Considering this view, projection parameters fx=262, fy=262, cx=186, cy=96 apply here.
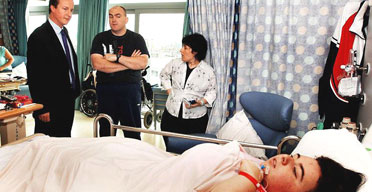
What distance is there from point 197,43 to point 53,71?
1314 millimetres

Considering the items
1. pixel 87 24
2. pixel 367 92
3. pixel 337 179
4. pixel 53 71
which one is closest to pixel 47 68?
pixel 53 71

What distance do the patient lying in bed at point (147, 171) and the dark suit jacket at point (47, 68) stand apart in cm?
78

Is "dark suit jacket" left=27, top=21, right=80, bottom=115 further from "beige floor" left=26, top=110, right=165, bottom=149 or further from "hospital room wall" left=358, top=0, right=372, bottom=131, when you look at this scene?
"hospital room wall" left=358, top=0, right=372, bottom=131

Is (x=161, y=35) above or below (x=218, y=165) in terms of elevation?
above

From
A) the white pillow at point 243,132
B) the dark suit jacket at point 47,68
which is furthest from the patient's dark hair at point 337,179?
the dark suit jacket at point 47,68

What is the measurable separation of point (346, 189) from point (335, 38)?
4.66 ft

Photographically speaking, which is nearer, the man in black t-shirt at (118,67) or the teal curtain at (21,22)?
the man in black t-shirt at (118,67)

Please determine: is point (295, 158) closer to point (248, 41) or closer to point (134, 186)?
point (134, 186)

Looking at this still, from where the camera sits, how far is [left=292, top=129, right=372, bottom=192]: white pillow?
119 cm

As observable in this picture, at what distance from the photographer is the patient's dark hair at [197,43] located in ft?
8.42

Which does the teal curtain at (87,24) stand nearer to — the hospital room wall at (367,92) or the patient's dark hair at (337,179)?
the hospital room wall at (367,92)

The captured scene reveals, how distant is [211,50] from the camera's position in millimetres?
2771

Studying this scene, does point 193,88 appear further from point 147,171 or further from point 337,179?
point 337,179

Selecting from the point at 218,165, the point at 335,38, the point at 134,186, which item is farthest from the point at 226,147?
the point at 335,38
